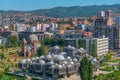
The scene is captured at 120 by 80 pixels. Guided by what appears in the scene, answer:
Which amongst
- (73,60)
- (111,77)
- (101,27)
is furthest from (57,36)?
(111,77)

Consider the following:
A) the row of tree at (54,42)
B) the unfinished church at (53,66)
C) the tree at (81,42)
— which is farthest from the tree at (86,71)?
the row of tree at (54,42)

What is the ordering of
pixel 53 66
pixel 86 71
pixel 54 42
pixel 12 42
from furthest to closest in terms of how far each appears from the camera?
pixel 12 42 → pixel 54 42 → pixel 53 66 → pixel 86 71

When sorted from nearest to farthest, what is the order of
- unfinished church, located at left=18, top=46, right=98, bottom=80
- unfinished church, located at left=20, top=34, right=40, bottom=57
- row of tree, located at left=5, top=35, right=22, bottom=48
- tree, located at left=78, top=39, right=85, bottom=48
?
unfinished church, located at left=18, top=46, right=98, bottom=80
unfinished church, located at left=20, top=34, right=40, bottom=57
tree, located at left=78, top=39, right=85, bottom=48
row of tree, located at left=5, top=35, right=22, bottom=48

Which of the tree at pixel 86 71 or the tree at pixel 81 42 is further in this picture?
the tree at pixel 81 42

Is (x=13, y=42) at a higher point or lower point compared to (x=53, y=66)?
lower

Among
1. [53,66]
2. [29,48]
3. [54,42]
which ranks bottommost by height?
[54,42]

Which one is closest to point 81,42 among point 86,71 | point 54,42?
point 54,42

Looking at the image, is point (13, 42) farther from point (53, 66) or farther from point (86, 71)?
point (86, 71)

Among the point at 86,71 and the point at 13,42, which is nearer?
the point at 86,71

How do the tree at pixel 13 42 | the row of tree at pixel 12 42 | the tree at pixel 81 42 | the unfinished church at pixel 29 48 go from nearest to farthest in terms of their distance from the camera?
1. the unfinished church at pixel 29 48
2. the tree at pixel 81 42
3. the row of tree at pixel 12 42
4. the tree at pixel 13 42

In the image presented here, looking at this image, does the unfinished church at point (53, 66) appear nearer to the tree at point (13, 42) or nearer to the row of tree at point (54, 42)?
the row of tree at point (54, 42)

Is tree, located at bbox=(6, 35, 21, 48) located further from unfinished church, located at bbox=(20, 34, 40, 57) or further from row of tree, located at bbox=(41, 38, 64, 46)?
unfinished church, located at bbox=(20, 34, 40, 57)

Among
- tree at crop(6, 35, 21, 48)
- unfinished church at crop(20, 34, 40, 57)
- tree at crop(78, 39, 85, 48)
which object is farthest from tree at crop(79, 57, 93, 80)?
tree at crop(6, 35, 21, 48)
